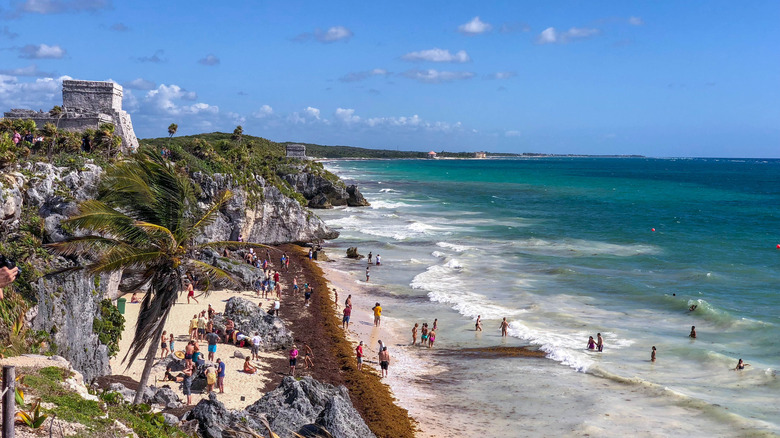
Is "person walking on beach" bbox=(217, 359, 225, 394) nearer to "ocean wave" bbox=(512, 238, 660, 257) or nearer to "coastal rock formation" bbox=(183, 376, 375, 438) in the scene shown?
"coastal rock formation" bbox=(183, 376, 375, 438)

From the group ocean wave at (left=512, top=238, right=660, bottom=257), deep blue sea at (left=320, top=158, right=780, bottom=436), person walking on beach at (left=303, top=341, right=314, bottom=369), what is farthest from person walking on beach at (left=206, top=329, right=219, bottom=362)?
ocean wave at (left=512, top=238, right=660, bottom=257)

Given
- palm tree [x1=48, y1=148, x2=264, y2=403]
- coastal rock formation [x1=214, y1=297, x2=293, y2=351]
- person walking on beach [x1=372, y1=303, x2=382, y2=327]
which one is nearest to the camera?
palm tree [x1=48, y1=148, x2=264, y2=403]

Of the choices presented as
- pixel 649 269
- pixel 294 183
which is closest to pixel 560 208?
pixel 294 183

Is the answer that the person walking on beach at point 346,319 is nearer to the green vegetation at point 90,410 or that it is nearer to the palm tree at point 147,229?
the palm tree at point 147,229

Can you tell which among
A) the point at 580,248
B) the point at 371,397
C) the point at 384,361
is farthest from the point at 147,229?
the point at 580,248

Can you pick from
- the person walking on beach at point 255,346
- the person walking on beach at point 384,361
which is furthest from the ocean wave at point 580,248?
the person walking on beach at point 255,346

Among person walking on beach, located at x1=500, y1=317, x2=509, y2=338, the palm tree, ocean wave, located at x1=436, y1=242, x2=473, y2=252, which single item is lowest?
person walking on beach, located at x1=500, y1=317, x2=509, y2=338

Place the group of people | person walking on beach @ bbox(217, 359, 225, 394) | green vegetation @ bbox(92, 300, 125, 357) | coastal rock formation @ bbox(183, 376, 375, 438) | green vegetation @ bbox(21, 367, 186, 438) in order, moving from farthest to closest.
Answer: the group of people < person walking on beach @ bbox(217, 359, 225, 394) < green vegetation @ bbox(92, 300, 125, 357) < coastal rock formation @ bbox(183, 376, 375, 438) < green vegetation @ bbox(21, 367, 186, 438)
